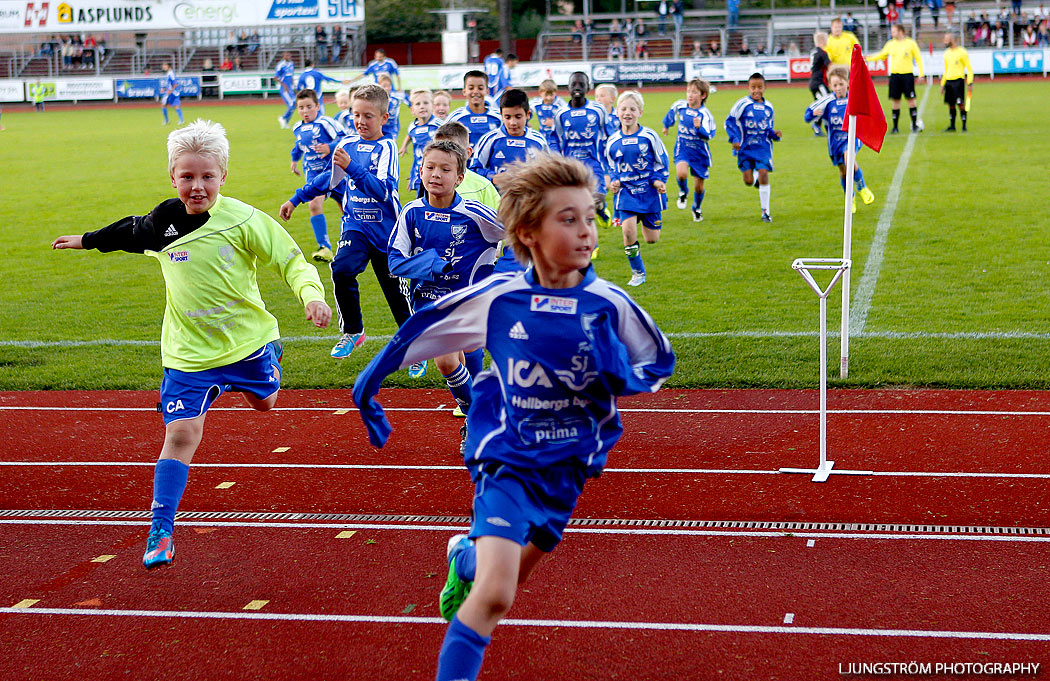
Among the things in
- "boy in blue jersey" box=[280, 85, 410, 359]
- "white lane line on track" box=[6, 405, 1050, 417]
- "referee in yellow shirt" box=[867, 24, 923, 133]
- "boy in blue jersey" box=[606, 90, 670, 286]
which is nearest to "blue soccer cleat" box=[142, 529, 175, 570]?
"white lane line on track" box=[6, 405, 1050, 417]

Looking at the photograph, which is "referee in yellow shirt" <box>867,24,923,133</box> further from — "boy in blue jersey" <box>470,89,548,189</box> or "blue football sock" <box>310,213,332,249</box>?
"boy in blue jersey" <box>470,89,548,189</box>

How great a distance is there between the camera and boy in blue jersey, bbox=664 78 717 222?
15859mm

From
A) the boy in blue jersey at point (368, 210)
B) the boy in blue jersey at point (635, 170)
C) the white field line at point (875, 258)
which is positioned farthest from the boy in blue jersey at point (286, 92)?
the boy in blue jersey at point (368, 210)

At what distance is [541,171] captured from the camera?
3.65 metres

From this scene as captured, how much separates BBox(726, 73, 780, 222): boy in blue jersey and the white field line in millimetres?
1694

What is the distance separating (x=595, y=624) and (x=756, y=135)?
12794 mm

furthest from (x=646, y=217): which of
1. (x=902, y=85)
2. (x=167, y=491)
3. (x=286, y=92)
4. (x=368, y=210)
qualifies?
(x=286, y=92)

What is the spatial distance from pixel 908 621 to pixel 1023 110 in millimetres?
27497

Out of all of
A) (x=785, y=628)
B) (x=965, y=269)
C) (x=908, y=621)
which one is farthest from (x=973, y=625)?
(x=965, y=269)

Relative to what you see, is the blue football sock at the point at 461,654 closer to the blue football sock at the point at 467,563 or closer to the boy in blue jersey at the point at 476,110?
the blue football sock at the point at 467,563

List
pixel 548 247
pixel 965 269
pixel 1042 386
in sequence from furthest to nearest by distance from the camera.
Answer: pixel 965 269 < pixel 1042 386 < pixel 548 247

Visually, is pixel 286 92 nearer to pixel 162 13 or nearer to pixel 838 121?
pixel 838 121

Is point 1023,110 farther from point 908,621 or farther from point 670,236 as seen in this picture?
point 908,621

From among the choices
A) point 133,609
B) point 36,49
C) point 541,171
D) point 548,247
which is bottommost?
point 133,609
